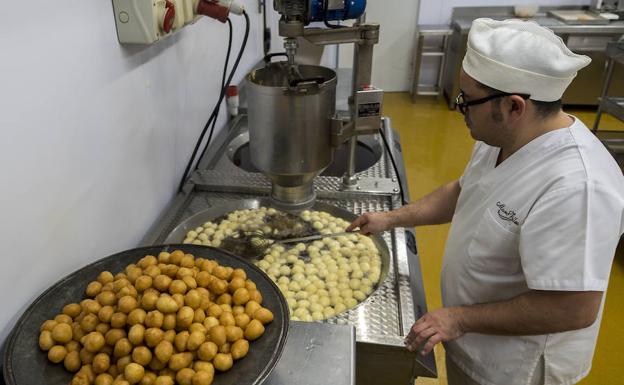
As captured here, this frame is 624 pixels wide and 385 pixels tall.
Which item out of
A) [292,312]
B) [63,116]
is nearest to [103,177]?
[63,116]

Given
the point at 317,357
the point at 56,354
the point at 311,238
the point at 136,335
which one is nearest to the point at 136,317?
the point at 136,335

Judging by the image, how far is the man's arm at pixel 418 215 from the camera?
1.45m

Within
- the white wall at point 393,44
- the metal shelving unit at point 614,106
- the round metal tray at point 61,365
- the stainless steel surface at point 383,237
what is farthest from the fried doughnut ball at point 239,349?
the white wall at point 393,44

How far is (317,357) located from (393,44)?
5443 mm

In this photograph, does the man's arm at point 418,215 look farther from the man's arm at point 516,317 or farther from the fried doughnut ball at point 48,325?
the fried doughnut ball at point 48,325

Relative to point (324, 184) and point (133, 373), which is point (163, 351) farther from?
point (324, 184)

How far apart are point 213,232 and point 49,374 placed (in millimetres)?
800

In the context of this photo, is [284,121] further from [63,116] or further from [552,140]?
[552,140]

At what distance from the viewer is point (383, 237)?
151cm

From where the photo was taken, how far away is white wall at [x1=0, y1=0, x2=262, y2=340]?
0.87 metres

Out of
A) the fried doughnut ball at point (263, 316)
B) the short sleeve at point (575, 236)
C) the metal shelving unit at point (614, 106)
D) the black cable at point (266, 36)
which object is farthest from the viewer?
the metal shelving unit at point (614, 106)

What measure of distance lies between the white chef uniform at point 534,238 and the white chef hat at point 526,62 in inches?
5.3

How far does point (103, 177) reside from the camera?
1190 millimetres

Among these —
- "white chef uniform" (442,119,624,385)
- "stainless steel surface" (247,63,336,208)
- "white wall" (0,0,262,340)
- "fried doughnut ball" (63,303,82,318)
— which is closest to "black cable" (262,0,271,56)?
"white wall" (0,0,262,340)
